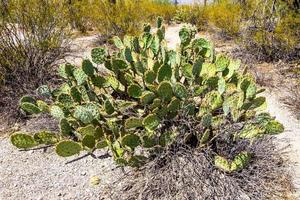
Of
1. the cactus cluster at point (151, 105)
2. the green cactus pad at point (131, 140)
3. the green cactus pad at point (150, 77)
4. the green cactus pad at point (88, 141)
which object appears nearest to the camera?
the green cactus pad at point (131, 140)

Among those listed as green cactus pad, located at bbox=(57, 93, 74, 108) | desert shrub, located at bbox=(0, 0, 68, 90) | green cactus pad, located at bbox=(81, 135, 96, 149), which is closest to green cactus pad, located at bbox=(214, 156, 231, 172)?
green cactus pad, located at bbox=(81, 135, 96, 149)

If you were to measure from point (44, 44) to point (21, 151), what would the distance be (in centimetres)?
189

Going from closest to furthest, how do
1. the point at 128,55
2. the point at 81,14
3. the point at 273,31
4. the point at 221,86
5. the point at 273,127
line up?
the point at 273,127
the point at 221,86
the point at 128,55
the point at 273,31
the point at 81,14

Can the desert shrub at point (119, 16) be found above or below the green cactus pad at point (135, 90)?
below

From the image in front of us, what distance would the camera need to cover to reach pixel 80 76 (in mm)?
4301

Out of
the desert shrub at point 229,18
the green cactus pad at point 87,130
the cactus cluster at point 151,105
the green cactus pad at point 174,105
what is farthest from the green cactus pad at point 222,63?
the desert shrub at point 229,18

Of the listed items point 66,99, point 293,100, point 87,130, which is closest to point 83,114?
point 87,130

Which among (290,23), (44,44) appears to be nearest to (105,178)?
(44,44)

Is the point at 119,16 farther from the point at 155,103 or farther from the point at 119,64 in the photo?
the point at 155,103

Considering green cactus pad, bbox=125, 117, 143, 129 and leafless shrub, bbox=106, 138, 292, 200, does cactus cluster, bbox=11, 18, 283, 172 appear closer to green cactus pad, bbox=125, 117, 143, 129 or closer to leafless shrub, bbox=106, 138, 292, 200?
green cactus pad, bbox=125, 117, 143, 129

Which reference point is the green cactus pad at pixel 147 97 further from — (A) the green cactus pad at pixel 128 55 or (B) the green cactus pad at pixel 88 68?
(B) the green cactus pad at pixel 88 68

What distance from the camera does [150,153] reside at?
154 inches

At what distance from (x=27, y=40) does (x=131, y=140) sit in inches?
108

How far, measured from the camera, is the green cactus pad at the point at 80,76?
14.1 feet
